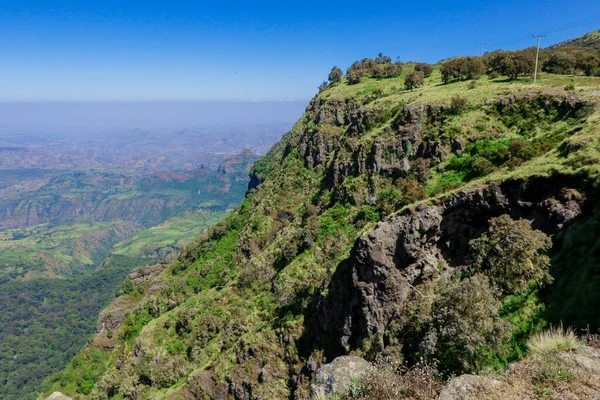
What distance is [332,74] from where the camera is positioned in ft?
310

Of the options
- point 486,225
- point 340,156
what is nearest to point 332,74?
point 340,156

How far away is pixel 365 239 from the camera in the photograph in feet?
77.5

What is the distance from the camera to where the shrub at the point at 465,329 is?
47.0ft

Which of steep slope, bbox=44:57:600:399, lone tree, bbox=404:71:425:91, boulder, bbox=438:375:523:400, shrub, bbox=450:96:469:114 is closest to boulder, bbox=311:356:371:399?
boulder, bbox=438:375:523:400

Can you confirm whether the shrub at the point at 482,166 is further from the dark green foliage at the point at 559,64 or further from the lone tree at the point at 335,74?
the lone tree at the point at 335,74

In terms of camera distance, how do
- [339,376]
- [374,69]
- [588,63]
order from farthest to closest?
[374,69] → [588,63] → [339,376]

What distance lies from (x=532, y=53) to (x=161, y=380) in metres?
68.2

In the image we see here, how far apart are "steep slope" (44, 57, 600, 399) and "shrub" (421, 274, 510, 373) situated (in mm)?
1029

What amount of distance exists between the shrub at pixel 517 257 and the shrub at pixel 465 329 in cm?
287

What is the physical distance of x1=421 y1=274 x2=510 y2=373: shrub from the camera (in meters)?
14.3

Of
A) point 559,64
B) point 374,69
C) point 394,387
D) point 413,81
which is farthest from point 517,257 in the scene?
point 374,69

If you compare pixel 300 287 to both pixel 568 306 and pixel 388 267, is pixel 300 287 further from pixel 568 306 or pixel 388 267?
pixel 568 306

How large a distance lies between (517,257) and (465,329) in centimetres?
680

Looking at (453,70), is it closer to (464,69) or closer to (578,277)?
(464,69)
